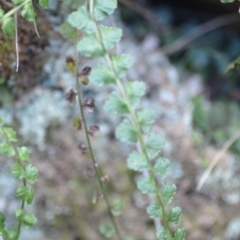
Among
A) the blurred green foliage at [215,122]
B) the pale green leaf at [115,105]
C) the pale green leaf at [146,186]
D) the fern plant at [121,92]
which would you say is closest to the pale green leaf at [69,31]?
the fern plant at [121,92]

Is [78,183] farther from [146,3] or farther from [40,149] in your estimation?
[146,3]

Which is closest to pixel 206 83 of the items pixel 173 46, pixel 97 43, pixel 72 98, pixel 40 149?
pixel 173 46

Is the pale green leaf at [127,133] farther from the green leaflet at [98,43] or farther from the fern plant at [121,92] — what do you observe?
the green leaflet at [98,43]

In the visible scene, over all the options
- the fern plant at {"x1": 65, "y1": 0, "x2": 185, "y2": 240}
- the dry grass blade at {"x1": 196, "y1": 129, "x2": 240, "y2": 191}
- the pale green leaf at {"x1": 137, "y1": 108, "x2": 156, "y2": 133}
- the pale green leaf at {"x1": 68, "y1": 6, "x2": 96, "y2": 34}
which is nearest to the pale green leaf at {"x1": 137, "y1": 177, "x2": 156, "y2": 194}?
the fern plant at {"x1": 65, "y1": 0, "x2": 185, "y2": 240}

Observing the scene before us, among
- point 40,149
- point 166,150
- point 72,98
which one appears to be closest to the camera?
point 72,98

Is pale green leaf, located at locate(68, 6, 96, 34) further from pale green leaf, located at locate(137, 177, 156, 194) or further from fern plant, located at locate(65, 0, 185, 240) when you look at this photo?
pale green leaf, located at locate(137, 177, 156, 194)

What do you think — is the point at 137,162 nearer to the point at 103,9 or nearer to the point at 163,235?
the point at 163,235
